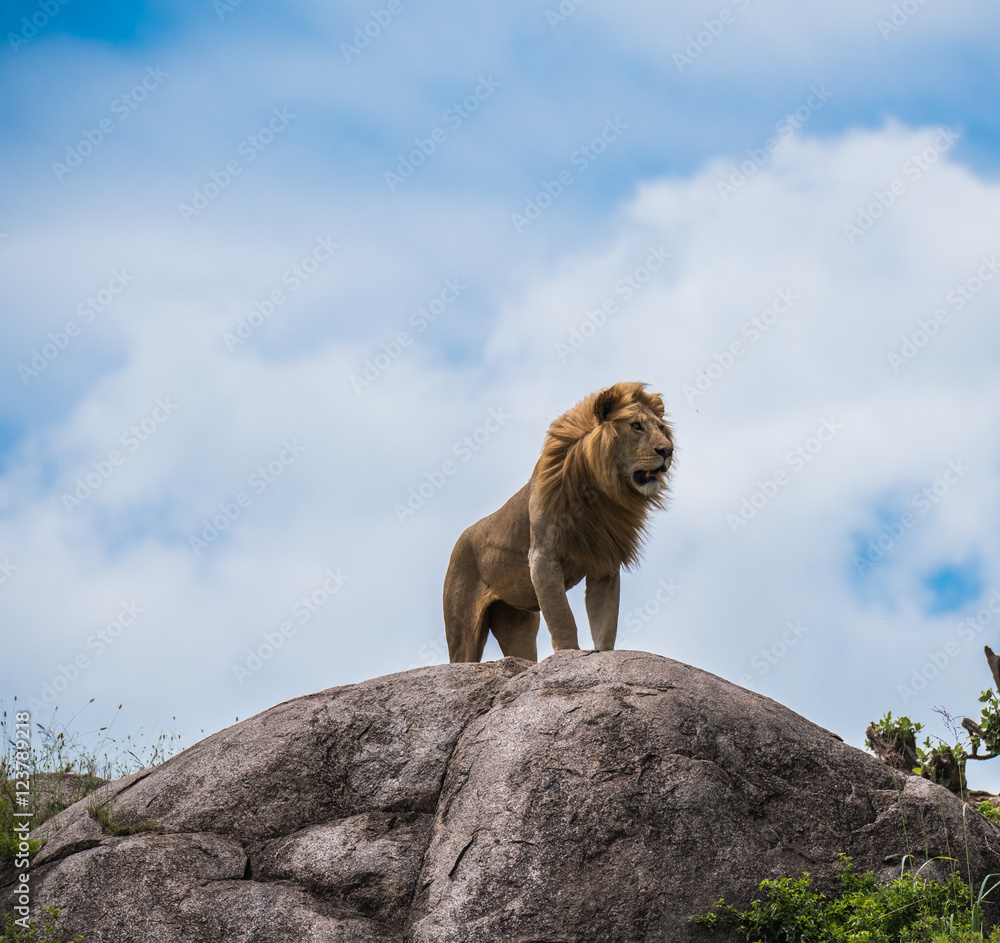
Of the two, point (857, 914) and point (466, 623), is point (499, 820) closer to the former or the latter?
point (857, 914)

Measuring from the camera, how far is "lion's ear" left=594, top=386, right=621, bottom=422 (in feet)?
26.6

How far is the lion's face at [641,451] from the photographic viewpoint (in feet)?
26.1

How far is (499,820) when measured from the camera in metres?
5.68

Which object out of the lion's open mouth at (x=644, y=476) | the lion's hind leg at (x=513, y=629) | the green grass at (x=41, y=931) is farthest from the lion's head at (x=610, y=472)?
the green grass at (x=41, y=931)

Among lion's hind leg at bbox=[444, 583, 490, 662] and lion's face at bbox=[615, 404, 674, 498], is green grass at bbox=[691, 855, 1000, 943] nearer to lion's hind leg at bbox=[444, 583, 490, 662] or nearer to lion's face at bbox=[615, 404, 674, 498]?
lion's face at bbox=[615, 404, 674, 498]

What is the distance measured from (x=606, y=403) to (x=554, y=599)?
1.57 meters

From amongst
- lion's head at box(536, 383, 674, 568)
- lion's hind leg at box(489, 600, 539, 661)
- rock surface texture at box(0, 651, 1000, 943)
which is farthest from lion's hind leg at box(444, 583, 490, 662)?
rock surface texture at box(0, 651, 1000, 943)

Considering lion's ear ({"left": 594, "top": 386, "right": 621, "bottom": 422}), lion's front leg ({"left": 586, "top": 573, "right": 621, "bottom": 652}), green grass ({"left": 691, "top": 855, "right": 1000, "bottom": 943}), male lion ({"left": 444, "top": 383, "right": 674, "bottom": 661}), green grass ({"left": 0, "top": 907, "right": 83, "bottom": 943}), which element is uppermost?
lion's ear ({"left": 594, "top": 386, "right": 621, "bottom": 422})

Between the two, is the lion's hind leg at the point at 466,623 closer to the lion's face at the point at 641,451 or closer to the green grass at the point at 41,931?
the lion's face at the point at 641,451

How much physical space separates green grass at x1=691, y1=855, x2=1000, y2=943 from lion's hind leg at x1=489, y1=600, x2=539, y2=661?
413cm

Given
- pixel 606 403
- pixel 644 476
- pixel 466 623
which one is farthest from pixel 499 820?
pixel 466 623

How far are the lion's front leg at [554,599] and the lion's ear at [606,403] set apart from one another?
1158mm

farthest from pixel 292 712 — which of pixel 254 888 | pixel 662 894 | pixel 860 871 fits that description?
pixel 860 871

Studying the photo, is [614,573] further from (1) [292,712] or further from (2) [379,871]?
(2) [379,871]
